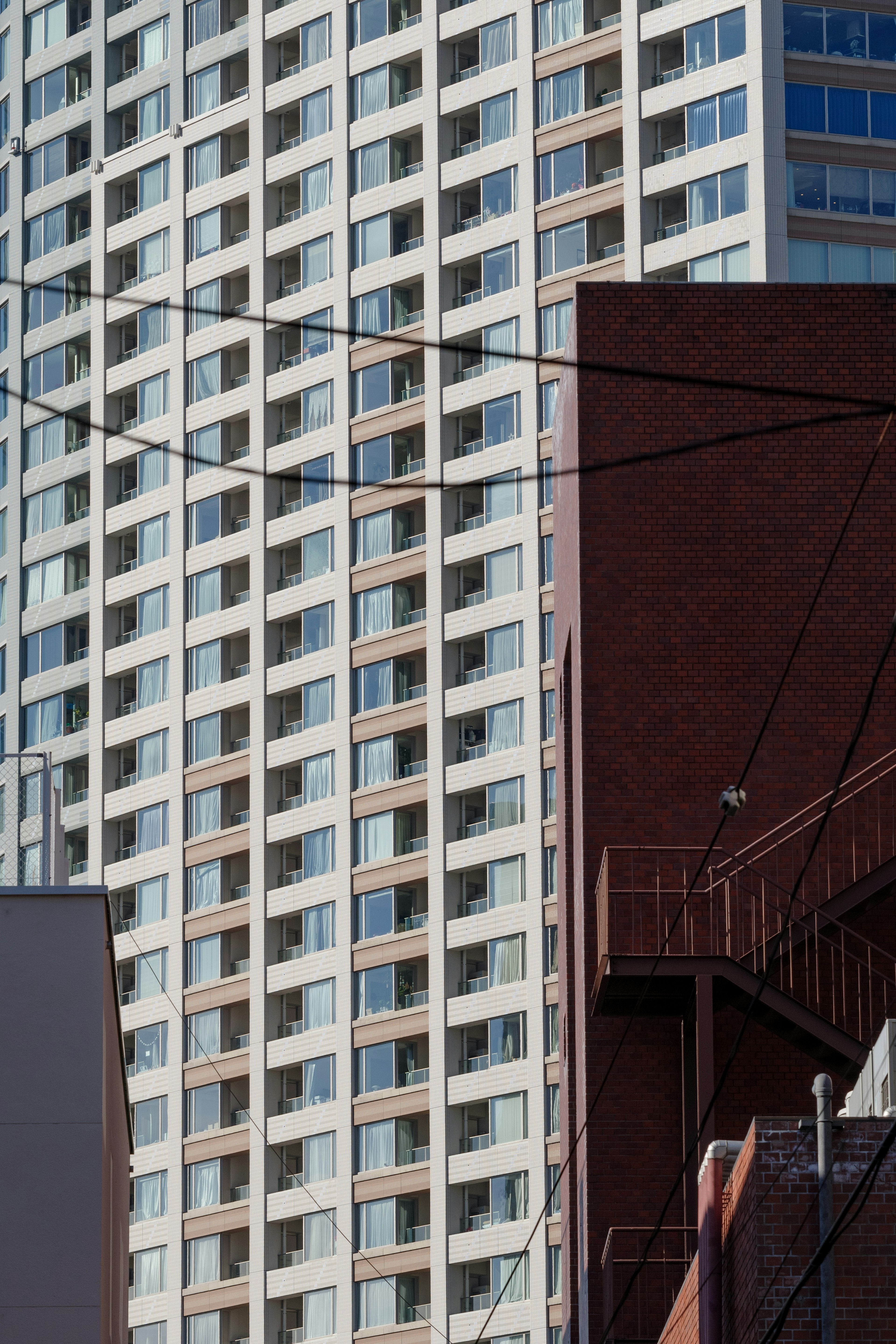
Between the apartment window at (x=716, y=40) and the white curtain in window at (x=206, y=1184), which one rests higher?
the apartment window at (x=716, y=40)

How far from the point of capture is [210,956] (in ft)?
279

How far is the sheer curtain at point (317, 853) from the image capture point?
8306 centimetres

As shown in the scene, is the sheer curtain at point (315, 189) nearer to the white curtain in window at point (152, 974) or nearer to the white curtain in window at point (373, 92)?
the white curtain in window at point (373, 92)

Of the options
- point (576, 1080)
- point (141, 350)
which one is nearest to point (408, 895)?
point (141, 350)

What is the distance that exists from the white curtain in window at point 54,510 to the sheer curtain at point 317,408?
1190cm

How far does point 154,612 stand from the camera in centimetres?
9131

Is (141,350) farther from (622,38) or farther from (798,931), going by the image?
(798,931)

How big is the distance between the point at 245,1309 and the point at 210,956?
11023 mm

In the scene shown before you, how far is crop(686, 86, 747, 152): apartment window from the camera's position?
3068 inches

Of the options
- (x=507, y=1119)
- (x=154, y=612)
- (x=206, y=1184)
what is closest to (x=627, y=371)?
(x=507, y=1119)

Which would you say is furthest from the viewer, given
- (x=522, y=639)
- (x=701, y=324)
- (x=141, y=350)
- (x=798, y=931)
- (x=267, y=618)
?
(x=141, y=350)

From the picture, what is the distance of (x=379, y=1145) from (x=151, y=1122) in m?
9.12

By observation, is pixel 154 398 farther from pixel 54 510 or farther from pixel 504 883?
pixel 504 883

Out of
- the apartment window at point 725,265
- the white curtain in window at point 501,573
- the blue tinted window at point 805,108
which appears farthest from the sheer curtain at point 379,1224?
the blue tinted window at point 805,108
